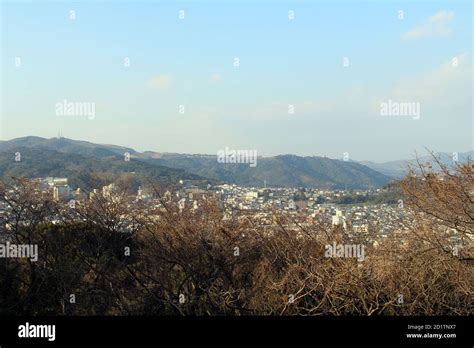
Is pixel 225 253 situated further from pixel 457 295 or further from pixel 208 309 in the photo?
pixel 457 295

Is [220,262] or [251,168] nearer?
[220,262]

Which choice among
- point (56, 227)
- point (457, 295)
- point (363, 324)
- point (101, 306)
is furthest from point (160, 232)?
point (457, 295)

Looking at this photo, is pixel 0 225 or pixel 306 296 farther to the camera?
pixel 0 225

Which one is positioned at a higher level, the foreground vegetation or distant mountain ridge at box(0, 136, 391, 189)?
distant mountain ridge at box(0, 136, 391, 189)

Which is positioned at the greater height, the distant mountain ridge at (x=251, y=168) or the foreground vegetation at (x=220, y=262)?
the distant mountain ridge at (x=251, y=168)

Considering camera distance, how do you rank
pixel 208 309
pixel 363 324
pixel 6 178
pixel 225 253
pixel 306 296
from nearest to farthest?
pixel 363 324 < pixel 306 296 < pixel 208 309 < pixel 225 253 < pixel 6 178

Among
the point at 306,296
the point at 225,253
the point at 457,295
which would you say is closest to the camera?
the point at 457,295

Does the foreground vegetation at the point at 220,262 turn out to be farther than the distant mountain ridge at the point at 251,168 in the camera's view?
No

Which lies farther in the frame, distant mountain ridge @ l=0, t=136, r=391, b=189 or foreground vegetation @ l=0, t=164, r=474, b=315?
distant mountain ridge @ l=0, t=136, r=391, b=189

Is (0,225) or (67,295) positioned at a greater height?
(0,225)

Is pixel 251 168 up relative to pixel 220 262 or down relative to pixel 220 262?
up

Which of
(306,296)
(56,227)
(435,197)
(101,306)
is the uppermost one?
(435,197)
